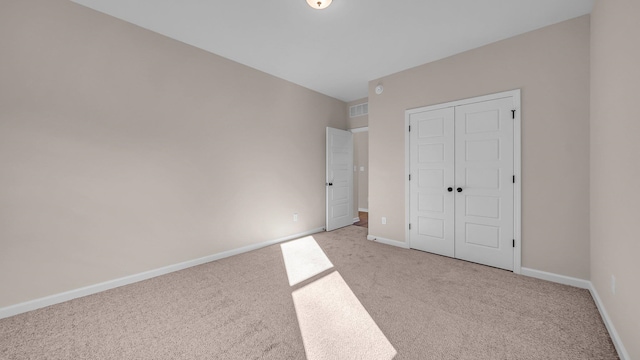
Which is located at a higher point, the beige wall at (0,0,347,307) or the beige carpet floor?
the beige wall at (0,0,347,307)

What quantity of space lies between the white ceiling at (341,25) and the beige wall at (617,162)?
747 mm

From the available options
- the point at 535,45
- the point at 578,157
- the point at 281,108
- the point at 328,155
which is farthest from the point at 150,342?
the point at 535,45

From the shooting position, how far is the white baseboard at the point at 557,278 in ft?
8.04

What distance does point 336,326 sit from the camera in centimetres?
186

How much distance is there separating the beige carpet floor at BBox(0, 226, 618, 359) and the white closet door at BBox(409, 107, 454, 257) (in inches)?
26.1

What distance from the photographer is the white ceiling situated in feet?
7.67

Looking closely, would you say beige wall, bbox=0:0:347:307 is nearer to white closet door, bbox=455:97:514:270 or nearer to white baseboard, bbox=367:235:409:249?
white baseboard, bbox=367:235:409:249

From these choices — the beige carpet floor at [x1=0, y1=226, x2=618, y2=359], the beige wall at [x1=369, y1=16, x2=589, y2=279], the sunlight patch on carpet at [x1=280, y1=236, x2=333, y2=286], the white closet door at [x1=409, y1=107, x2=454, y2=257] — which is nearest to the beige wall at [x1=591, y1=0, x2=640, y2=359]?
the beige wall at [x1=369, y1=16, x2=589, y2=279]

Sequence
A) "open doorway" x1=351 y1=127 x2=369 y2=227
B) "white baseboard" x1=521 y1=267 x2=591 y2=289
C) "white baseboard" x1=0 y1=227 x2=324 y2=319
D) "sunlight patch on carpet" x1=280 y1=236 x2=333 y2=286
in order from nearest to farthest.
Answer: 1. "white baseboard" x1=0 y1=227 x2=324 y2=319
2. "white baseboard" x1=521 y1=267 x2=591 y2=289
3. "sunlight patch on carpet" x1=280 y1=236 x2=333 y2=286
4. "open doorway" x1=351 y1=127 x2=369 y2=227

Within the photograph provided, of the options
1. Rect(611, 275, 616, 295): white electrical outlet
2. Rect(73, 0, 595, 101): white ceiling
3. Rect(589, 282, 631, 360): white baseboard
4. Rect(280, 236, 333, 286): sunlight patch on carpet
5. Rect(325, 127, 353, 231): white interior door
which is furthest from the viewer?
Rect(325, 127, 353, 231): white interior door

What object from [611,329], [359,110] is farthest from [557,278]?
[359,110]

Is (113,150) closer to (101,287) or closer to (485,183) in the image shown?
(101,287)

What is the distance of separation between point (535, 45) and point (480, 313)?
298cm

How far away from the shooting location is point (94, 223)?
95.5 inches
